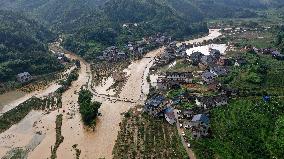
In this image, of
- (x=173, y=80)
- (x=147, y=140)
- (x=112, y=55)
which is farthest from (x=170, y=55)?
(x=147, y=140)

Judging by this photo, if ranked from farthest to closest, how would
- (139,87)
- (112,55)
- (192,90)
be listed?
(112,55) < (139,87) < (192,90)

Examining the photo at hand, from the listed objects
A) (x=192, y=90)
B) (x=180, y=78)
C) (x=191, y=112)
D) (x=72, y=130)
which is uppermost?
(x=191, y=112)

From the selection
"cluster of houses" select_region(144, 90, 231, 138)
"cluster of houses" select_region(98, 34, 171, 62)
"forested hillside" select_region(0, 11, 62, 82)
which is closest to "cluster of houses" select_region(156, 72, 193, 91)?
"cluster of houses" select_region(144, 90, 231, 138)

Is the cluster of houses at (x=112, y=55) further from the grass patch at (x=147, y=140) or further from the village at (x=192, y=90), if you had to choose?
the grass patch at (x=147, y=140)

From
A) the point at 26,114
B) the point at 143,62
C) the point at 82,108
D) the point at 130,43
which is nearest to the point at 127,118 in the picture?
the point at 82,108

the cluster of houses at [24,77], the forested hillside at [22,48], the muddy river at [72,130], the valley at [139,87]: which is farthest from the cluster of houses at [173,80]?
the cluster of houses at [24,77]

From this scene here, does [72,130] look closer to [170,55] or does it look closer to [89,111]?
[89,111]

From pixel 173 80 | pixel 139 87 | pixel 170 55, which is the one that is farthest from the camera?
pixel 170 55

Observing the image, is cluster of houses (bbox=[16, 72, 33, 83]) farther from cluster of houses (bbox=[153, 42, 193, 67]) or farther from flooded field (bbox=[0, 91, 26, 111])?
cluster of houses (bbox=[153, 42, 193, 67])

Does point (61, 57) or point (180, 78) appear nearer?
point (180, 78)
